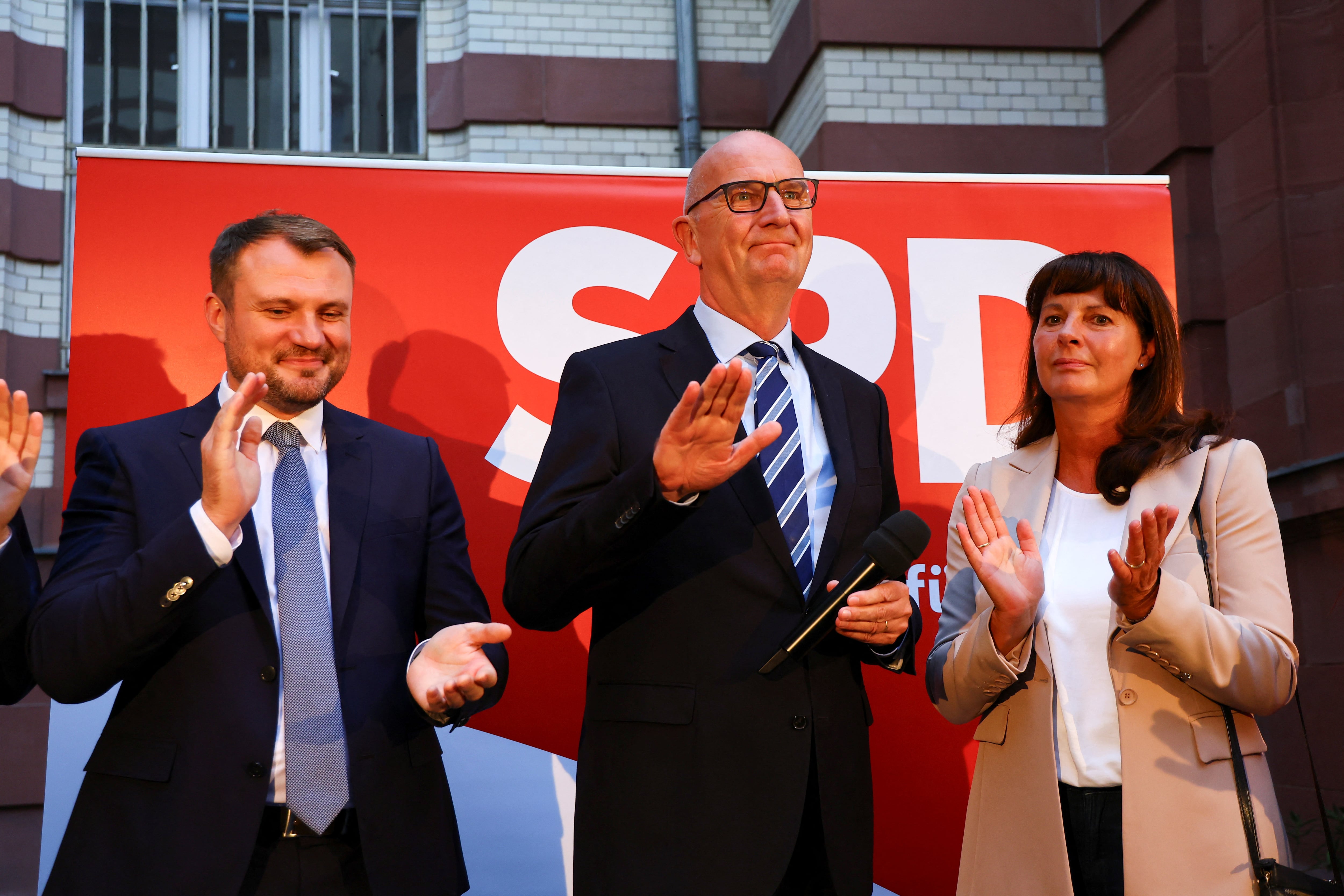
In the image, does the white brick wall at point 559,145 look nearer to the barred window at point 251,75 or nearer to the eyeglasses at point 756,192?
the barred window at point 251,75

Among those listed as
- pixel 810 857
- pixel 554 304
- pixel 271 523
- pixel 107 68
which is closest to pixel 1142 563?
pixel 810 857

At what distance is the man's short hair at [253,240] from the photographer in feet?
7.97

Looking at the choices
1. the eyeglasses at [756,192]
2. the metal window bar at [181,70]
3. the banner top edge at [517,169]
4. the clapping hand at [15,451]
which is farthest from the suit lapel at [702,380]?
the metal window bar at [181,70]

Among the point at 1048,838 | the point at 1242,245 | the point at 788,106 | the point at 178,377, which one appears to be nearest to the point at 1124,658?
the point at 1048,838

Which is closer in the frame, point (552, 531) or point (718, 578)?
point (552, 531)

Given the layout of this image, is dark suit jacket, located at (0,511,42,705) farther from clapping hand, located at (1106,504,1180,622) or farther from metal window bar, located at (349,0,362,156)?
metal window bar, located at (349,0,362,156)

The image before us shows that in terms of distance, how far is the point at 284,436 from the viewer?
238 cm

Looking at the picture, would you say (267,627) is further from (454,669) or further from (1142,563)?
(1142,563)

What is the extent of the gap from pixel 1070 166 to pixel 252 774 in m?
6.40

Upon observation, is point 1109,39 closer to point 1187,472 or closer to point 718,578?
Answer: point 1187,472

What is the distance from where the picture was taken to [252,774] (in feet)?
6.78

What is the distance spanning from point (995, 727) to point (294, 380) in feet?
5.13

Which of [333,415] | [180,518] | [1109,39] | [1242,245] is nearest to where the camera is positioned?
[180,518]

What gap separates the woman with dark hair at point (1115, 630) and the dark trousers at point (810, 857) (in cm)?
37
